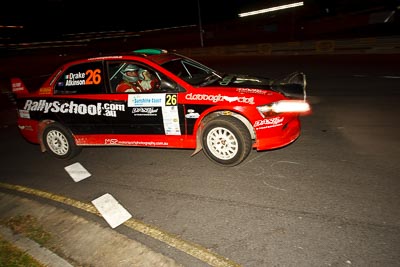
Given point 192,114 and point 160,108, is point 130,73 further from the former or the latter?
point 192,114

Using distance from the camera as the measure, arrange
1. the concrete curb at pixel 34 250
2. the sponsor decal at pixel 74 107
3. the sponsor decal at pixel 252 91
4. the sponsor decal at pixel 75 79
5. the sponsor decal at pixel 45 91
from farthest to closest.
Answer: the sponsor decal at pixel 45 91, the sponsor decal at pixel 75 79, the sponsor decal at pixel 74 107, the sponsor decal at pixel 252 91, the concrete curb at pixel 34 250

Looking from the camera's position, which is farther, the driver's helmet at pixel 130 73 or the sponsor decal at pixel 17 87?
the sponsor decal at pixel 17 87

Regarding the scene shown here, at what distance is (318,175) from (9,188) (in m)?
4.77

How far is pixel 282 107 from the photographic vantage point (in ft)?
14.7

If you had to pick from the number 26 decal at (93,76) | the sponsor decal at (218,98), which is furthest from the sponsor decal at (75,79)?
the sponsor decal at (218,98)

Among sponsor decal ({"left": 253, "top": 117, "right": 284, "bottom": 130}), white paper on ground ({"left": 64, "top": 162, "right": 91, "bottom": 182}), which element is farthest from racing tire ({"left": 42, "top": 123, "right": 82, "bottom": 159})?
sponsor decal ({"left": 253, "top": 117, "right": 284, "bottom": 130})

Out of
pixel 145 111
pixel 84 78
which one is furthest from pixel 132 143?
pixel 84 78

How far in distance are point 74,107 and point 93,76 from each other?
0.67 meters

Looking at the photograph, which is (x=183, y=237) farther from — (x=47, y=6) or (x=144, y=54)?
(x=47, y=6)

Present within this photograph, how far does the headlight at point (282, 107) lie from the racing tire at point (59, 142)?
3.51 meters

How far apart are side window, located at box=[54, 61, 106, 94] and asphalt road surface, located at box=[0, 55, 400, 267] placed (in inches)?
50.9

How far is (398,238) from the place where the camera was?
282cm

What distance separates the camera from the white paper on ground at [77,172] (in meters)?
5.01

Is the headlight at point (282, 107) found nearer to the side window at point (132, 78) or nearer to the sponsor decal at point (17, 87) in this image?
the side window at point (132, 78)
